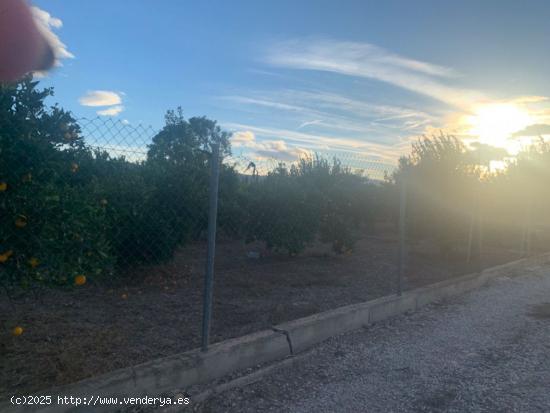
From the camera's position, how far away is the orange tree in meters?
3.15

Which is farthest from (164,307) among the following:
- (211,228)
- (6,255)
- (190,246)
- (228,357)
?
(190,246)

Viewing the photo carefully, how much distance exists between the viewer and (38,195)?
3.23 metres

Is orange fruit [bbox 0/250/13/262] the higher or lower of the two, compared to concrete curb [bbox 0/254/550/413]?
higher

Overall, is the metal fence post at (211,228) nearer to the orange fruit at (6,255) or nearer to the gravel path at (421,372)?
the gravel path at (421,372)

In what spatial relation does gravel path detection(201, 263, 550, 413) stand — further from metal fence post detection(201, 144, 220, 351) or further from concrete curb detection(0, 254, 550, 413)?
metal fence post detection(201, 144, 220, 351)

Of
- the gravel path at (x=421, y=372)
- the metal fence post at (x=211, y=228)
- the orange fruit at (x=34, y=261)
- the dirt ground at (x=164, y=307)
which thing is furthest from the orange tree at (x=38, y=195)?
the gravel path at (x=421, y=372)

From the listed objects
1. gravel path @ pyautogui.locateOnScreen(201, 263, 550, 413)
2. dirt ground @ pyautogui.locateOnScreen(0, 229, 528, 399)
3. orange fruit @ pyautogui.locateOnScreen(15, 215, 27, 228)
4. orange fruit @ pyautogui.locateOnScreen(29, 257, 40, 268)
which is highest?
orange fruit @ pyautogui.locateOnScreen(15, 215, 27, 228)

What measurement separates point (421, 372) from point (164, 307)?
9.90 feet

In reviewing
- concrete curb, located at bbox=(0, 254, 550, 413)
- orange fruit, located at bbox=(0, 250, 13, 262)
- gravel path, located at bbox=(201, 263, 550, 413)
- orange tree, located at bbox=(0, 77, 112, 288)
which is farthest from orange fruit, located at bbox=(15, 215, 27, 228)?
gravel path, located at bbox=(201, 263, 550, 413)

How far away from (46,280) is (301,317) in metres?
3.17

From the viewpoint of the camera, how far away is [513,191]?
19.1 m

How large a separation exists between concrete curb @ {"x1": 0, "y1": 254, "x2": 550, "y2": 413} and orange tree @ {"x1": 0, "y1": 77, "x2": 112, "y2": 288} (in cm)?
80

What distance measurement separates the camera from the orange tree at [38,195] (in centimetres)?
315

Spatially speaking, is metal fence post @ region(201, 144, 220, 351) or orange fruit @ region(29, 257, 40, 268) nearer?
orange fruit @ region(29, 257, 40, 268)
